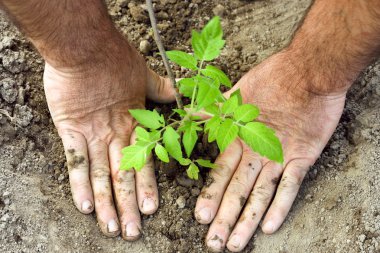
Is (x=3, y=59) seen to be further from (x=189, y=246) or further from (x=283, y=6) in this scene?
(x=283, y=6)

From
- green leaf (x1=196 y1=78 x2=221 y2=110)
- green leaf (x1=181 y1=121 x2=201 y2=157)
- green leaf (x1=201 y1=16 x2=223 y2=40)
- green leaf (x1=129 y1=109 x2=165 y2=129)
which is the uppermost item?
green leaf (x1=201 y1=16 x2=223 y2=40)

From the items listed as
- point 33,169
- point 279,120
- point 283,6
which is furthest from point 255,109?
point 283,6

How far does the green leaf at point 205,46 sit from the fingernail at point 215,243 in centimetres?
74

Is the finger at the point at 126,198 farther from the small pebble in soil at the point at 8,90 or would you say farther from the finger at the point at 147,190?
the small pebble in soil at the point at 8,90

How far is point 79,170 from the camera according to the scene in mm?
2035

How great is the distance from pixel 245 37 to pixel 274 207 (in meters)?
0.90

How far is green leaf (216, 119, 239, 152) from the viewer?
154 centimetres

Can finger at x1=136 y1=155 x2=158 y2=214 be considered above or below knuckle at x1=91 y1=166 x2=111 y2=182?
below

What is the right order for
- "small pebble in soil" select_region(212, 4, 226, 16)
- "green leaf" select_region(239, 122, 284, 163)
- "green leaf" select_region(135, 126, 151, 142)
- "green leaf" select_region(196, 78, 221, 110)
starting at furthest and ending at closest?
1. "small pebble in soil" select_region(212, 4, 226, 16)
2. "green leaf" select_region(135, 126, 151, 142)
3. "green leaf" select_region(196, 78, 221, 110)
4. "green leaf" select_region(239, 122, 284, 163)

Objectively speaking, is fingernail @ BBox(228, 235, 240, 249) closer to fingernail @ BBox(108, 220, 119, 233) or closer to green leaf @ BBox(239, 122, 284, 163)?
fingernail @ BBox(108, 220, 119, 233)

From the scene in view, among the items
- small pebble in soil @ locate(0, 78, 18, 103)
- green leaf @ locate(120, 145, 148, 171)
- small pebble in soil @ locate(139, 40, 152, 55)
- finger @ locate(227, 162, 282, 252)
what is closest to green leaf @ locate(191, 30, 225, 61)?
green leaf @ locate(120, 145, 148, 171)

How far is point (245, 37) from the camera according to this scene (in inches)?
98.8

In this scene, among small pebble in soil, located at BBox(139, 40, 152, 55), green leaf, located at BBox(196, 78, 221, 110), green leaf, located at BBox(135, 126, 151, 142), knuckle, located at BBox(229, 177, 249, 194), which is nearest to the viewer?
green leaf, located at BBox(196, 78, 221, 110)

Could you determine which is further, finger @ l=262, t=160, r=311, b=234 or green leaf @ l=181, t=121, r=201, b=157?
finger @ l=262, t=160, r=311, b=234
